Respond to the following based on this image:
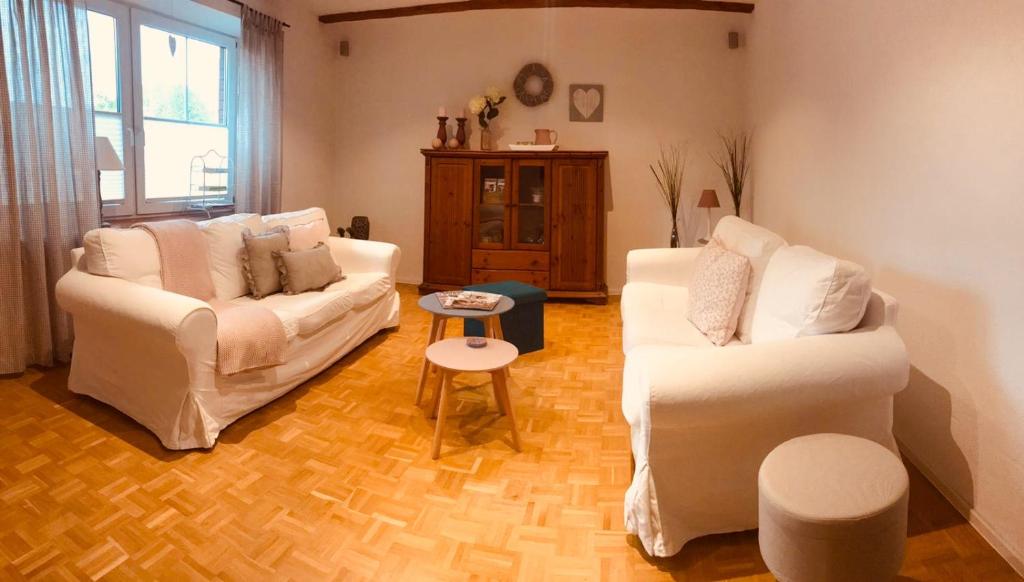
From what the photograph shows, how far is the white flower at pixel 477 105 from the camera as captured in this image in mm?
5445

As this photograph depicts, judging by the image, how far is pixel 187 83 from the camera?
4.50m

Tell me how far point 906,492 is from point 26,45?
4145mm

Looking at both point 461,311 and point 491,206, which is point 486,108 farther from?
point 461,311

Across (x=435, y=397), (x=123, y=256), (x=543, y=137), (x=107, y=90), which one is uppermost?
(x=107, y=90)

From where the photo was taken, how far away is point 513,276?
17.7 ft

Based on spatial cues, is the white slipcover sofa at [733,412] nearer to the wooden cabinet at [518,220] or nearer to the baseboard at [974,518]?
the baseboard at [974,518]

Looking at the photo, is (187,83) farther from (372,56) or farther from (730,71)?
(730,71)

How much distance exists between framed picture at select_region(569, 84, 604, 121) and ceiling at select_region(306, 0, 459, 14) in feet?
4.50

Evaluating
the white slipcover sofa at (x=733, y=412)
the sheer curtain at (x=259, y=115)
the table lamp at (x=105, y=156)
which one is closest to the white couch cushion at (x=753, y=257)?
the white slipcover sofa at (x=733, y=412)

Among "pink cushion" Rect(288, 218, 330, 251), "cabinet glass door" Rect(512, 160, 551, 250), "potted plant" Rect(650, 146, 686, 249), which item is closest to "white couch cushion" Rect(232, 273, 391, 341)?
"pink cushion" Rect(288, 218, 330, 251)

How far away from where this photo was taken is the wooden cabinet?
526cm

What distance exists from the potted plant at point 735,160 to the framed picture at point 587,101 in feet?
3.49

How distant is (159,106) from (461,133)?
92.8 inches

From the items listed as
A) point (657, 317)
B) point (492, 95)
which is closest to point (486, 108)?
point (492, 95)
